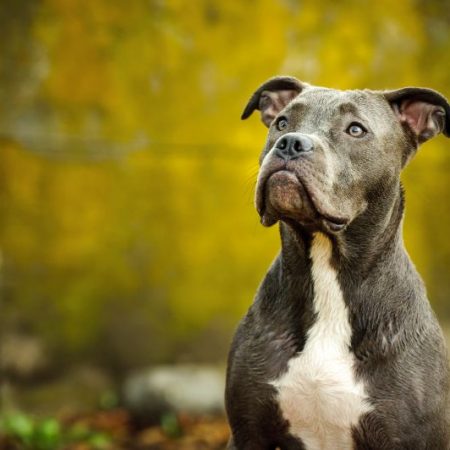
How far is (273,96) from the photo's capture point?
481 cm

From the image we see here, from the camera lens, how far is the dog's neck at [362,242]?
4188mm

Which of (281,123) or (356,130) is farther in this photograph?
(281,123)

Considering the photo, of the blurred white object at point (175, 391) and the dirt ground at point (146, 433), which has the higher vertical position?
the blurred white object at point (175, 391)

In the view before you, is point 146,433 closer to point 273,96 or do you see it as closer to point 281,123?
point 273,96

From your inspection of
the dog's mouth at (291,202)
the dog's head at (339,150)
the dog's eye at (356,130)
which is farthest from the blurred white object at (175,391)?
the dog's eye at (356,130)

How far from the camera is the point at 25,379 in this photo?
7543 millimetres

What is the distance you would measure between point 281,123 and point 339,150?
350mm

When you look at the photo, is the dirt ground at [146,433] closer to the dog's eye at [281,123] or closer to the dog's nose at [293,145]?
the dog's eye at [281,123]

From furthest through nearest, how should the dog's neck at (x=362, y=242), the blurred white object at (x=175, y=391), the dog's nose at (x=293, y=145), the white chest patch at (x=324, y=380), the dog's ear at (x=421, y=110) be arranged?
the blurred white object at (x=175, y=391) → the dog's ear at (x=421, y=110) → the dog's neck at (x=362, y=242) → the white chest patch at (x=324, y=380) → the dog's nose at (x=293, y=145)

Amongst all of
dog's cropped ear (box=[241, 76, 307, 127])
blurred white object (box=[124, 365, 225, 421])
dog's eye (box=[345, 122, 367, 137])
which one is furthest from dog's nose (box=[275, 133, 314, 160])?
blurred white object (box=[124, 365, 225, 421])

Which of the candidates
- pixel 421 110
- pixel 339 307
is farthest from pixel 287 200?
pixel 421 110

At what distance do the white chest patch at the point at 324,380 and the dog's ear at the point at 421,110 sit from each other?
2.24 ft

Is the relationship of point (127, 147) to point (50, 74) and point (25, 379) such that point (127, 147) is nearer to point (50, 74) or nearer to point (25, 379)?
point (50, 74)

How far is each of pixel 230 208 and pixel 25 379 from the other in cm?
199
